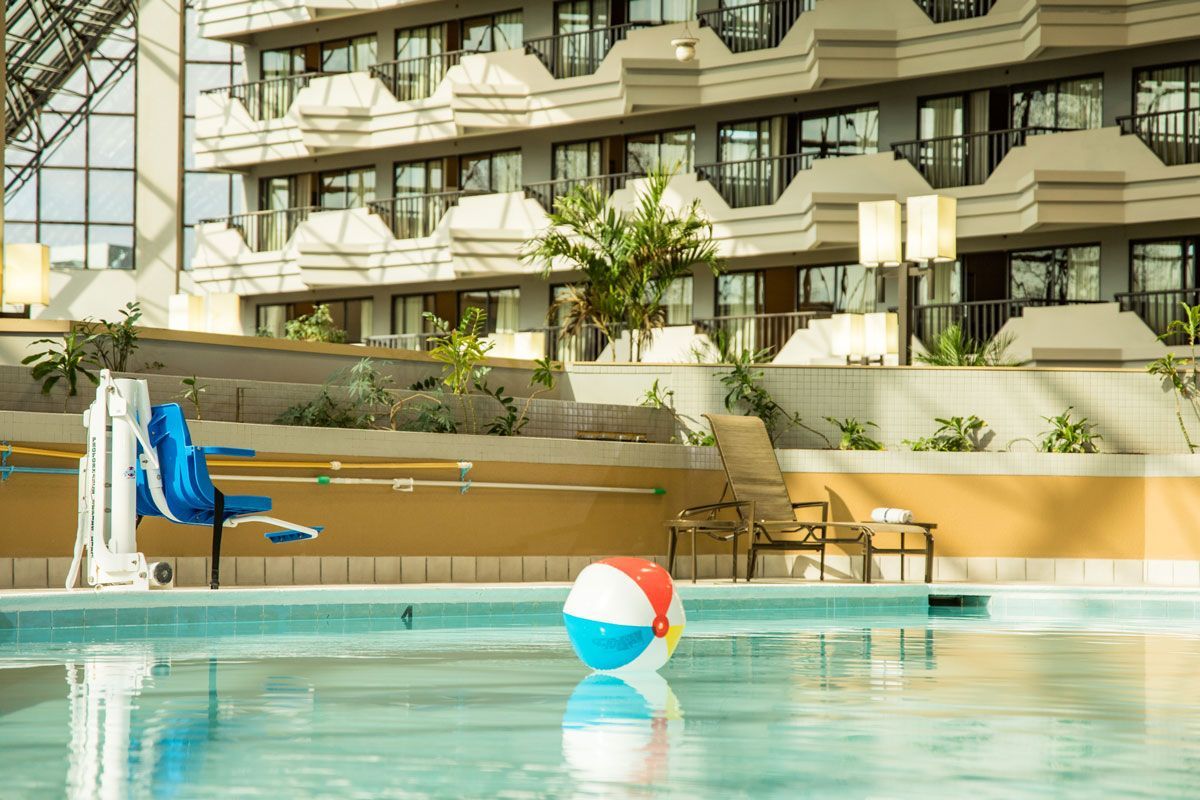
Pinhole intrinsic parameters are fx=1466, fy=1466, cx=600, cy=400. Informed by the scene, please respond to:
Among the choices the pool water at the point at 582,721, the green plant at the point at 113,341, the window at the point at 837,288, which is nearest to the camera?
the pool water at the point at 582,721

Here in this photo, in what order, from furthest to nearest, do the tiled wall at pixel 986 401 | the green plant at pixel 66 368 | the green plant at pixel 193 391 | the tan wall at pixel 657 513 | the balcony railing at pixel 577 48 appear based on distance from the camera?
the balcony railing at pixel 577 48 < the tiled wall at pixel 986 401 < the green plant at pixel 193 391 < the tan wall at pixel 657 513 < the green plant at pixel 66 368

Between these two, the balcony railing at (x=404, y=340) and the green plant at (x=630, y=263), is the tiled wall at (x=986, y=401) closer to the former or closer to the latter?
the green plant at (x=630, y=263)

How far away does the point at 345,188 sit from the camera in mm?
31156

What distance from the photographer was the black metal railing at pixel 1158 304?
2214 cm

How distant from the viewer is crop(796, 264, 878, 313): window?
25.2 m

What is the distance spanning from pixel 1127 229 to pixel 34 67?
24.0 m

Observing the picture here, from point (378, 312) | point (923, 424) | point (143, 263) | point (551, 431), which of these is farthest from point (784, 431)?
point (143, 263)

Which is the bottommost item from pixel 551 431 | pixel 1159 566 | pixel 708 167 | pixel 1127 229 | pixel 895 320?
pixel 1159 566

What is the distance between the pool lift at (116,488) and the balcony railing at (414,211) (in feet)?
68.0

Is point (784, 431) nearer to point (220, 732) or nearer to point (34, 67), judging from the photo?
point (220, 732)

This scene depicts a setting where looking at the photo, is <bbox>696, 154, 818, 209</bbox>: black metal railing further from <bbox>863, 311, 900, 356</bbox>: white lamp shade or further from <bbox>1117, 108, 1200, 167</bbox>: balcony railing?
<bbox>863, 311, 900, 356</bbox>: white lamp shade

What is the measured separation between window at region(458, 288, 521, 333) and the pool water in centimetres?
2121

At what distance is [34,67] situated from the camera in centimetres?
3328

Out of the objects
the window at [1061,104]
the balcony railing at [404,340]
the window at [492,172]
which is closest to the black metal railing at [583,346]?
the balcony railing at [404,340]
